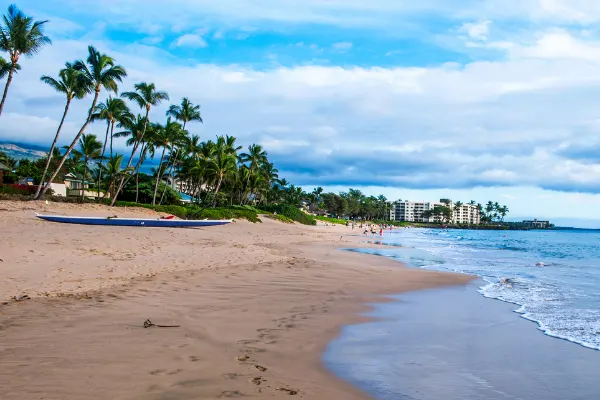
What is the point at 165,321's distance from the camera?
6504mm

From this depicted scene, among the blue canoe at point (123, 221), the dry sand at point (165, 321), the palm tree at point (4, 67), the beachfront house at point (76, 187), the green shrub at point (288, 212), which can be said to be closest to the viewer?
the dry sand at point (165, 321)

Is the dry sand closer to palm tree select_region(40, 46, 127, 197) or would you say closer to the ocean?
the ocean

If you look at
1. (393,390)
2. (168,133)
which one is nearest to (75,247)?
(393,390)

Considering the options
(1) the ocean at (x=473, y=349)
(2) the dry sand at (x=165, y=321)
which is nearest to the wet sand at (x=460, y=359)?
(1) the ocean at (x=473, y=349)

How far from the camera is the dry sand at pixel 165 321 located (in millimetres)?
4195

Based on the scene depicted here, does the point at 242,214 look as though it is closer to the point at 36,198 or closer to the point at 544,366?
the point at 36,198

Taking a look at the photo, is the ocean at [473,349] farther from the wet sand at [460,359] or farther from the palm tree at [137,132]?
the palm tree at [137,132]

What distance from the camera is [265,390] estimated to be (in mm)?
4199

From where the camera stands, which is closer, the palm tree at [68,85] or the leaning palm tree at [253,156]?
the palm tree at [68,85]

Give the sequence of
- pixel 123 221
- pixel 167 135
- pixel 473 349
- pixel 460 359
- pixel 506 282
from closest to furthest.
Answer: pixel 460 359 < pixel 473 349 < pixel 506 282 < pixel 123 221 < pixel 167 135

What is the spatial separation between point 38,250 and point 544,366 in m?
11.7

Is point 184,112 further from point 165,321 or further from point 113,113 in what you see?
point 165,321

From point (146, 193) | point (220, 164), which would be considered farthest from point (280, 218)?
point (146, 193)

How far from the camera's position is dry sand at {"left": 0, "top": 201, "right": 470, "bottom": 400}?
4195 millimetres
